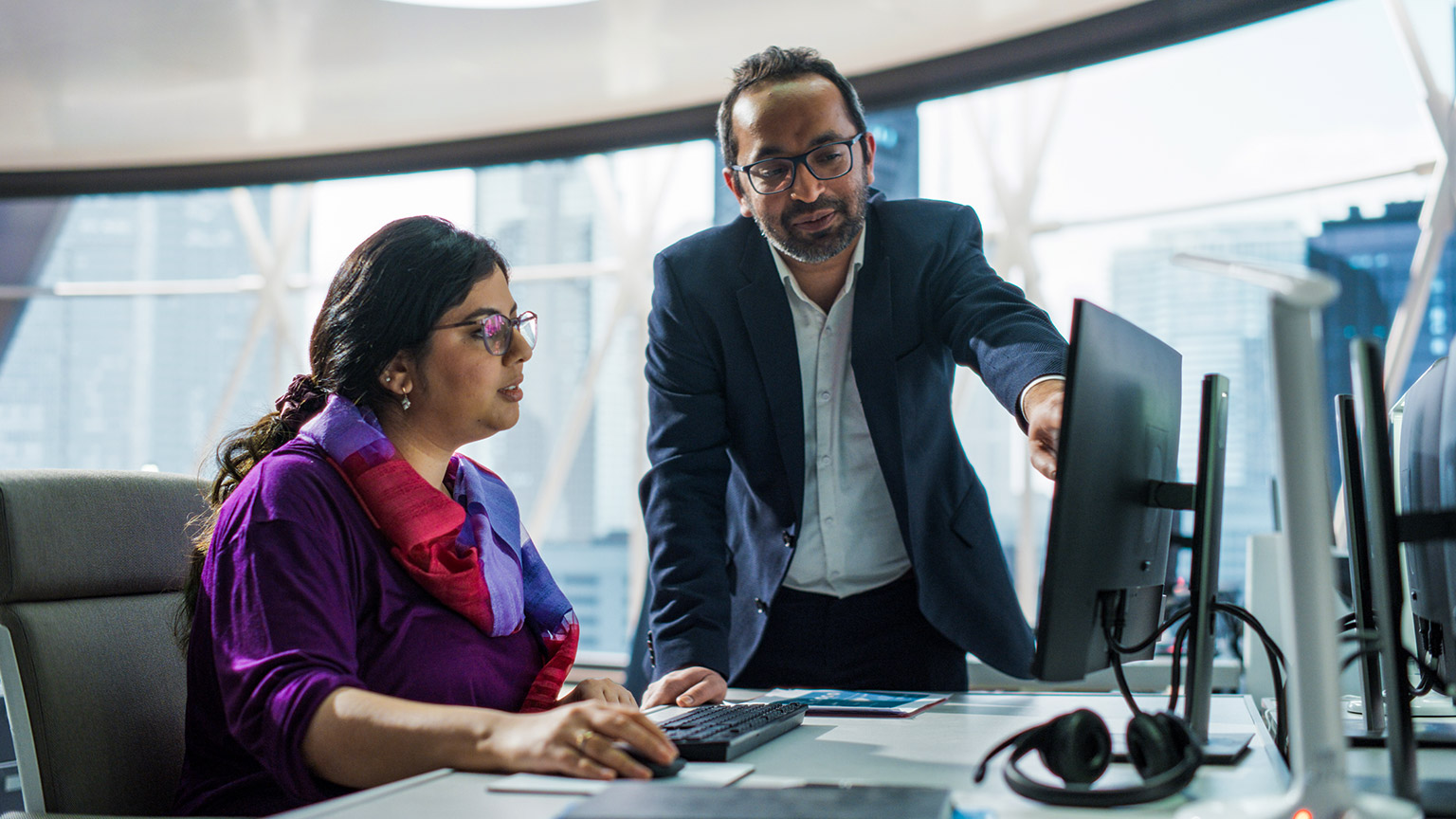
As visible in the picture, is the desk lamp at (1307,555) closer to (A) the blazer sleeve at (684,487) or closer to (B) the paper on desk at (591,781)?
(B) the paper on desk at (591,781)

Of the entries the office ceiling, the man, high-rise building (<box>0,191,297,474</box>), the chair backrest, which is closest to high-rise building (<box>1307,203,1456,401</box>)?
the office ceiling

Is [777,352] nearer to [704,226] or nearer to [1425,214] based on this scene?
[704,226]

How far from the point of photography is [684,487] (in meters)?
1.96

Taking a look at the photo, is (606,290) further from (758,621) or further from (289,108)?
(758,621)

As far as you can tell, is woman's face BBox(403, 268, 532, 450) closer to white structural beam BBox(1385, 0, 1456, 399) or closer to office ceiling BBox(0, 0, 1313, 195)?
office ceiling BBox(0, 0, 1313, 195)

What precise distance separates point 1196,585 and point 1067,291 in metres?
6.10

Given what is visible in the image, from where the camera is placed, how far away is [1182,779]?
3.15 ft

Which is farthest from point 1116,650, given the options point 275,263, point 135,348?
point 135,348

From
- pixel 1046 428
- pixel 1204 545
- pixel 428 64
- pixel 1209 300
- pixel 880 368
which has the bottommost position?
pixel 1204 545

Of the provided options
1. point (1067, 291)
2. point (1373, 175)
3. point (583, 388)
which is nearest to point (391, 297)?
point (1373, 175)

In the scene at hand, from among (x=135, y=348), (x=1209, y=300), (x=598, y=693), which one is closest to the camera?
(x=598, y=693)

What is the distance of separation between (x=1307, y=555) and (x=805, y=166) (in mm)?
1244

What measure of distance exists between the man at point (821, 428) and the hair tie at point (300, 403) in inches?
24.3

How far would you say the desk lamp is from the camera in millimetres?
833
